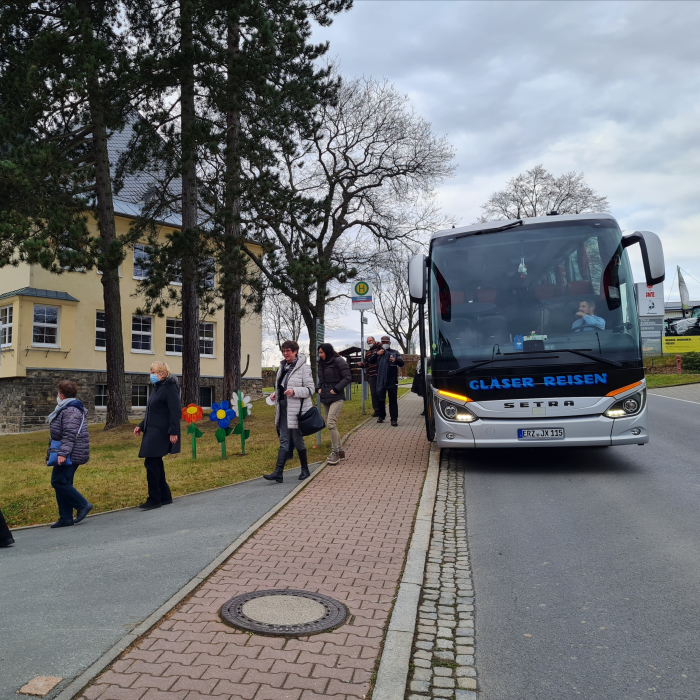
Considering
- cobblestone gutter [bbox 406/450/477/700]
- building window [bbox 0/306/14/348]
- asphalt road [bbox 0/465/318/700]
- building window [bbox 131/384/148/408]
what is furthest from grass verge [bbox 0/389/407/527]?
building window [bbox 131/384/148/408]

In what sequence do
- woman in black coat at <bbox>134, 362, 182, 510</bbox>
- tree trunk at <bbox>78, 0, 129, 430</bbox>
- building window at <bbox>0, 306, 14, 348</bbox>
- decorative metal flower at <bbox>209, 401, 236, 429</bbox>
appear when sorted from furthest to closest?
building window at <bbox>0, 306, 14, 348</bbox>
tree trunk at <bbox>78, 0, 129, 430</bbox>
decorative metal flower at <bbox>209, 401, 236, 429</bbox>
woman in black coat at <bbox>134, 362, 182, 510</bbox>

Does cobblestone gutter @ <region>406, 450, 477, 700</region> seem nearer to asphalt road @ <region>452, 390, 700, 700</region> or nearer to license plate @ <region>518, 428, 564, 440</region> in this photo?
asphalt road @ <region>452, 390, 700, 700</region>

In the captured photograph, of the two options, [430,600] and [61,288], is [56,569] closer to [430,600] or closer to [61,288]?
[430,600]

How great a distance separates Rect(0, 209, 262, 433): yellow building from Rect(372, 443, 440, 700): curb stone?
22.6 meters

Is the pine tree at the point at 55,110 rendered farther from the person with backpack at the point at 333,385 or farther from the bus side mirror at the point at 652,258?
the bus side mirror at the point at 652,258

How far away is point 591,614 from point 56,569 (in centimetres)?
405

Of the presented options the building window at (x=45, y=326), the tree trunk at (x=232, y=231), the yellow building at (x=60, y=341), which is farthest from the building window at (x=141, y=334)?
the tree trunk at (x=232, y=231)

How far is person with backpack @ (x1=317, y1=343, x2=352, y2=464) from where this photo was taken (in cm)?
1056

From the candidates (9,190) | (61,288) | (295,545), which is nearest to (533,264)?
(295,545)

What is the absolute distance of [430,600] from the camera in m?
4.78

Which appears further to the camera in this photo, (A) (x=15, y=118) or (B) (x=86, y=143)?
(B) (x=86, y=143)

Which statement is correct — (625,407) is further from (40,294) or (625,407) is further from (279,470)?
(40,294)

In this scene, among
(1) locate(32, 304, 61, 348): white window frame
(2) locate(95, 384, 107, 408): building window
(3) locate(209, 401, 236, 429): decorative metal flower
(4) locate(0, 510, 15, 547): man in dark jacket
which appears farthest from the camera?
(2) locate(95, 384, 107, 408): building window

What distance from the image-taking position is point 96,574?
17.7 feet
